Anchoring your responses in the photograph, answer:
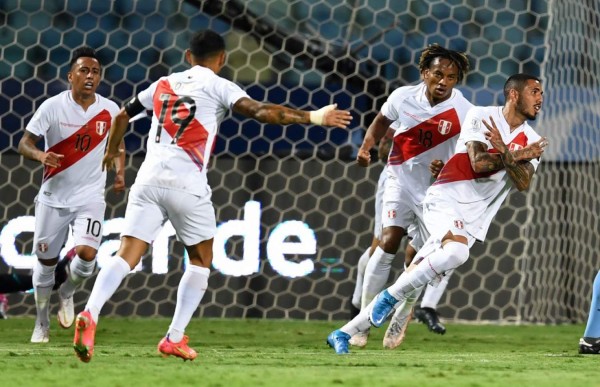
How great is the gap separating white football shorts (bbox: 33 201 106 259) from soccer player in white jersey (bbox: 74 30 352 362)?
2.16 m

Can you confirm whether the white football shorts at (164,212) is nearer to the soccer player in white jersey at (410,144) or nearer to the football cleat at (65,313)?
the soccer player in white jersey at (410,144)

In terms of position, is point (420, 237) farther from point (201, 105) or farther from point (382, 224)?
point (201, 105)

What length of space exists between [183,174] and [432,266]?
1510 mm

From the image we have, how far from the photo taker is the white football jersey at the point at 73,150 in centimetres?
834

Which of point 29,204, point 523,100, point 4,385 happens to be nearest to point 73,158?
point 29,204

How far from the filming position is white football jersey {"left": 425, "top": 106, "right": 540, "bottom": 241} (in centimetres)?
705

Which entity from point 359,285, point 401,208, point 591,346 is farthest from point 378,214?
point 591,346

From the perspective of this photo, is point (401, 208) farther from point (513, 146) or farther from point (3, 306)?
point (3, 306)

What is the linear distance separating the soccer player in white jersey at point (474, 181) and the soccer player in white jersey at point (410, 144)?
28.7 inches

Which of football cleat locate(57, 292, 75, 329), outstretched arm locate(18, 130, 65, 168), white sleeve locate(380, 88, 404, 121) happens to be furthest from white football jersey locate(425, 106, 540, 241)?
football cleat locate(57, 292, 75, 329)

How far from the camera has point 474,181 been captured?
23.4ft

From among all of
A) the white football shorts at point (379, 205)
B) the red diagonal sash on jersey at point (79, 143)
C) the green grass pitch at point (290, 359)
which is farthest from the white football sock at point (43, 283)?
the white football shorts at point (379, 205)

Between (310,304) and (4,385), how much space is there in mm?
5587

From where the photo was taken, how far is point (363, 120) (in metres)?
10.6
